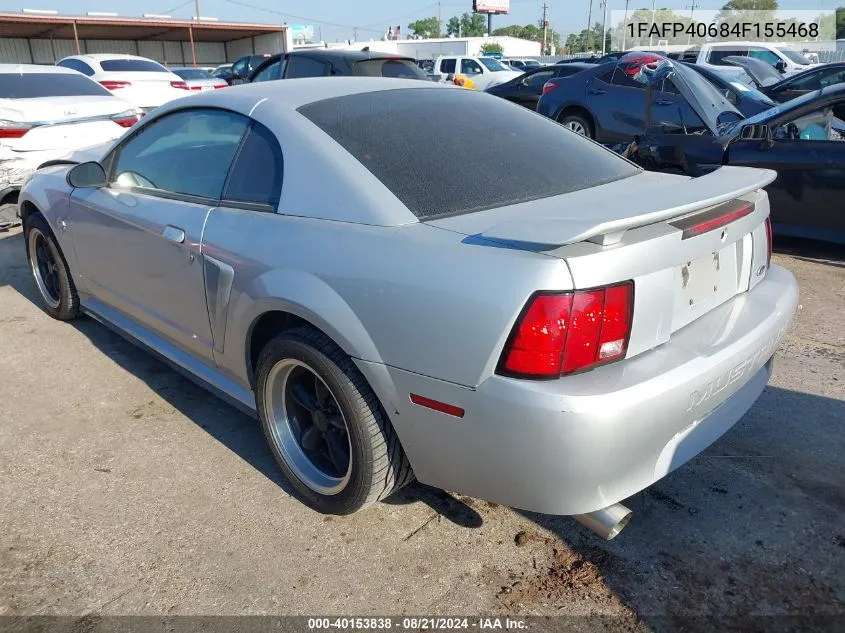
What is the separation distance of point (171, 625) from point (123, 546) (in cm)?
48

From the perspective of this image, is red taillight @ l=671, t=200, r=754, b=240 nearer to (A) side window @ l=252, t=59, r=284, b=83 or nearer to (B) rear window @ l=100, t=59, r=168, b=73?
(A) side window @ l=252, t=59, r=284, b=83

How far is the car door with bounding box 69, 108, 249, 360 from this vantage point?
300 cm

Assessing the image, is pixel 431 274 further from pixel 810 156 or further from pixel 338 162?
pixel 810 156

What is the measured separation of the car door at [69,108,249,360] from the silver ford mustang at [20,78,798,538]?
16mm

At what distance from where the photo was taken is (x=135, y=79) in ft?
38.9

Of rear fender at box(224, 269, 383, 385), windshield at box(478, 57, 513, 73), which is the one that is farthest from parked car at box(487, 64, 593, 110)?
rear fender at box(224, 269, 383, 385)

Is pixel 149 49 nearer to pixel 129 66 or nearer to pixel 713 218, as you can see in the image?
pixel 129 66

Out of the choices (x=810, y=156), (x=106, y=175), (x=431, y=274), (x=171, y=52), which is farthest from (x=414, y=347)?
(x=171, y=52)

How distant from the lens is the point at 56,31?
34125 mm

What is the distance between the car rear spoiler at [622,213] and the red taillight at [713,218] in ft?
0.15

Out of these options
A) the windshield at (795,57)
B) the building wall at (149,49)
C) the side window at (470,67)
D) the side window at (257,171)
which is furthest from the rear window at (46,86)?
the building wall at (149,49)

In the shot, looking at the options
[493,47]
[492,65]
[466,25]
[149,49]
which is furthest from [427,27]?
[492,65]

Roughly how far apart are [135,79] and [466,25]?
11993 cm

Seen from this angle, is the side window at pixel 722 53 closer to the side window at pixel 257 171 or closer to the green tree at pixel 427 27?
the side window at pixel 257 171
